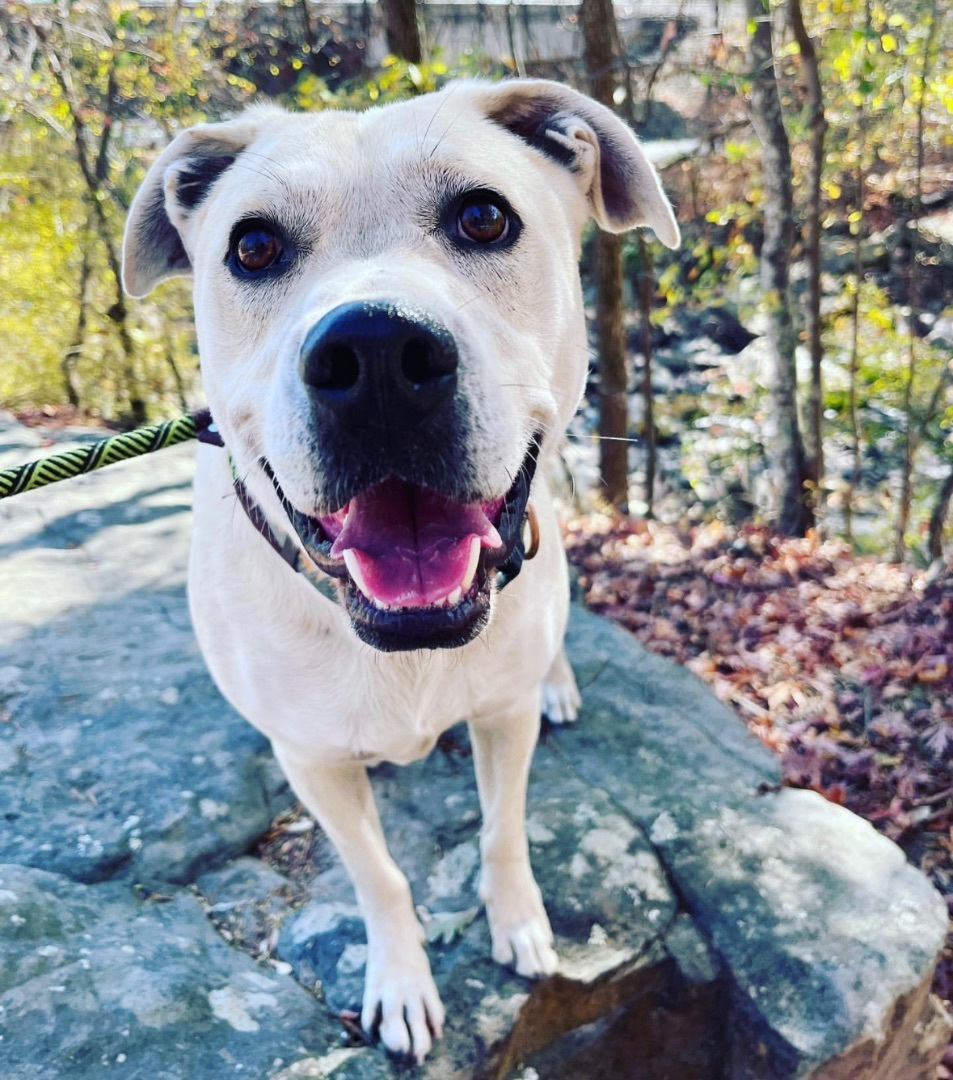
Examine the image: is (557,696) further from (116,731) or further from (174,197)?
(174,197)

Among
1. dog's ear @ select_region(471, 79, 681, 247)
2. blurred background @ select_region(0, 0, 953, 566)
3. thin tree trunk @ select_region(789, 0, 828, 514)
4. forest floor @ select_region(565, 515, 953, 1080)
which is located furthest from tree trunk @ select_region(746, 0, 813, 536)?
dog's ear @ select_region(471, 79, 681, 247)

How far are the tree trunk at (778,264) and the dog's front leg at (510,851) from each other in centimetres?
481

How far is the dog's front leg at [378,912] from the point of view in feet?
Result: 7.25

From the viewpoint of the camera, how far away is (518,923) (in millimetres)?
2443

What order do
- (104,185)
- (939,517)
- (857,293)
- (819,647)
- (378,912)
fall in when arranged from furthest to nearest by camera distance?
(104,185), (857,293), (939,517), (819,647), (378,912)

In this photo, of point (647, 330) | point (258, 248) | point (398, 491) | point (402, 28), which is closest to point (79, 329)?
point (402, 28)

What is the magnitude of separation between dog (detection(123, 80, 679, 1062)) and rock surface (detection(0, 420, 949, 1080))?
0.20 m

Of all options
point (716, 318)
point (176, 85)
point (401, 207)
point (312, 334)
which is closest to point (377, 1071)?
point (312, 334)

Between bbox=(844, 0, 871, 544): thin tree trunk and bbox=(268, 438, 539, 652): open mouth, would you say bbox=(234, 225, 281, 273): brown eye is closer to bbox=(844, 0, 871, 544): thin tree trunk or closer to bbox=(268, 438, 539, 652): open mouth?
bbox=(268, 438, 539, 652): open mouth

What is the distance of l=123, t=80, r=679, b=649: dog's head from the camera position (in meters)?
1.46

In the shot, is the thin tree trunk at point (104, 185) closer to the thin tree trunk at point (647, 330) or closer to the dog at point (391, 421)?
the thin tree trunk at point (647, 330)

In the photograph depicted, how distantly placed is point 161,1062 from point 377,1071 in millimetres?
530

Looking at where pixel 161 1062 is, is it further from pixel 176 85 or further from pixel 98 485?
pixel 176 85

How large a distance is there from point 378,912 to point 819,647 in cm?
327
